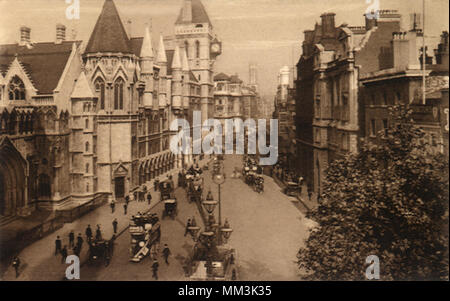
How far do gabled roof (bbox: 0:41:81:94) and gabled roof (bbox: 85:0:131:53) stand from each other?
1.17 metres

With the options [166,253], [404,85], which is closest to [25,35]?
[166,253]

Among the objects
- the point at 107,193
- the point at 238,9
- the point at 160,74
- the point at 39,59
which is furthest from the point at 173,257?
the point at 160,74

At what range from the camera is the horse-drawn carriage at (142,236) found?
1738 cm

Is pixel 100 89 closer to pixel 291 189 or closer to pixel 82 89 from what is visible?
pixel 82 89

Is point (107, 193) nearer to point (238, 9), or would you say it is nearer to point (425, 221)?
point (238, 9)

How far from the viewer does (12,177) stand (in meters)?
21.2

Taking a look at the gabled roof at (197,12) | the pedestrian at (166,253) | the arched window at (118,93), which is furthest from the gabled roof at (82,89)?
the pedestrian at (166,253)

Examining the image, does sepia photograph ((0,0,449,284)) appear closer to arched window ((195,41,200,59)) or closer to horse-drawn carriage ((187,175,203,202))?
horse-drawn carriage ((187,175,203,202))

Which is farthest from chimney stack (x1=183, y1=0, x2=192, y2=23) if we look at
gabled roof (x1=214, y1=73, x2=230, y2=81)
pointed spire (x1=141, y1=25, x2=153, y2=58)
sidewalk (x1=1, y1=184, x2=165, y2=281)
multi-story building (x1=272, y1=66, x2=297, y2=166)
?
sidewalk (x1=1, y1=184, x2=165, y2=281)

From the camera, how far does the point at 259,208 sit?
19844 mm

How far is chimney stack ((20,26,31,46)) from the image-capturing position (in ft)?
61.5

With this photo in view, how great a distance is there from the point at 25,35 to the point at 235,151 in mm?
13038

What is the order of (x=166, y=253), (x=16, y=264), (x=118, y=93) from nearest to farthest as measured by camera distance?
1. (x=16, y=264)
2. (x=166, y=253)
3. (x=118, y=93)
